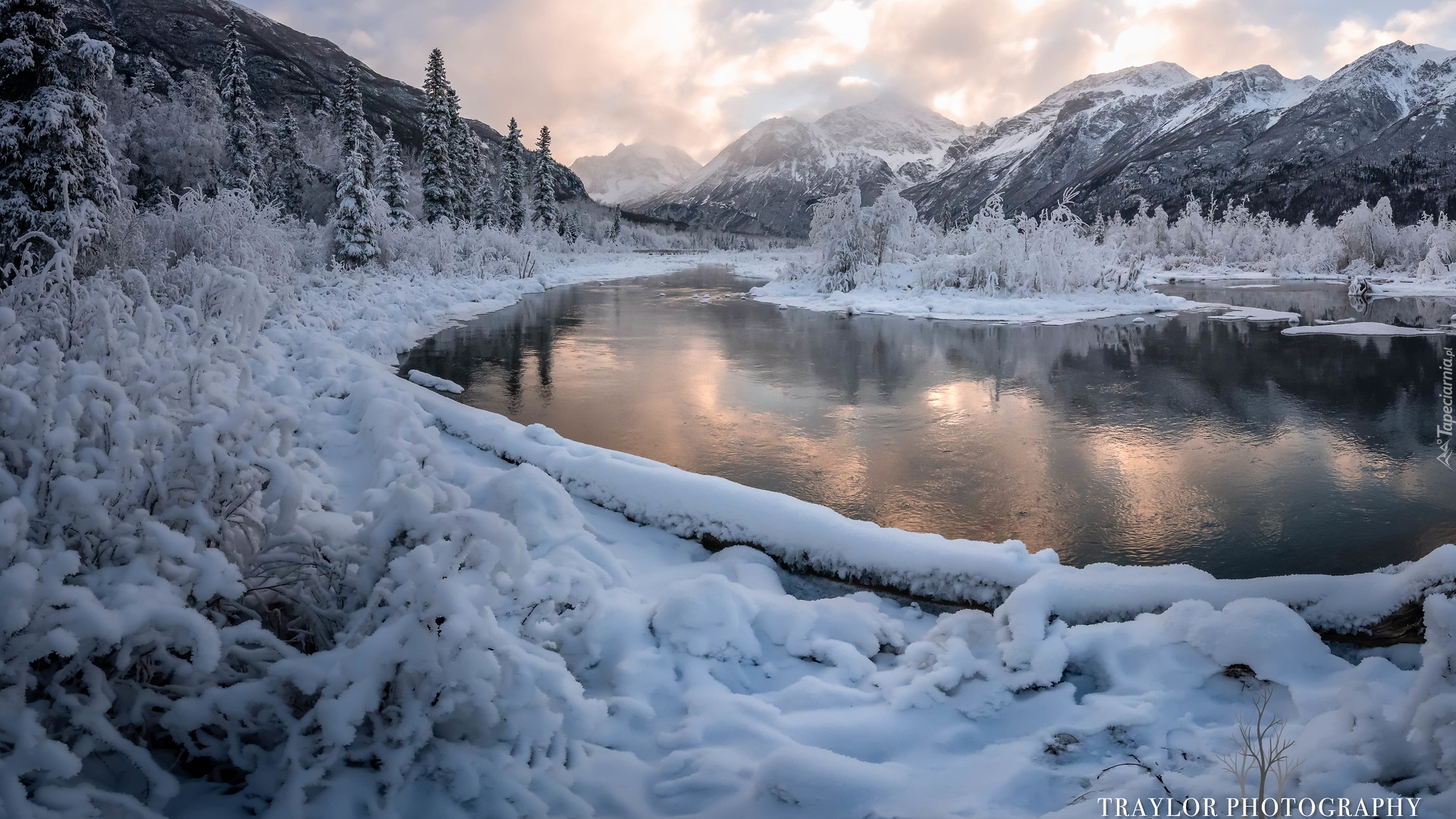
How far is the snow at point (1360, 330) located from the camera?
637 inches

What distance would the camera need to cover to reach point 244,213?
16312 mm

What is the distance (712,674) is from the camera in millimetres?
3482

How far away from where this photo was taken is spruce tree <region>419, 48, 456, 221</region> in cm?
3709

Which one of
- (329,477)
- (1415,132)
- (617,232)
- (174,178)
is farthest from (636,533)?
(1415,132)

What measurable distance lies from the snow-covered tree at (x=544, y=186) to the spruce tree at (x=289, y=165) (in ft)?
64.5

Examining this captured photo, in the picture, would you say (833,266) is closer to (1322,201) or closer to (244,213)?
(244,213)

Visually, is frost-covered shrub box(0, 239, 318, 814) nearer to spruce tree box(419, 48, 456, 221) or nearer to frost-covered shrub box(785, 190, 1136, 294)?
frost-covered shrub box(785, 190, 1136, 294)

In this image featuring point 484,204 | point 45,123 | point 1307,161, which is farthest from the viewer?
point 1307,161

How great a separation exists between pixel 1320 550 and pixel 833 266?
2298cm

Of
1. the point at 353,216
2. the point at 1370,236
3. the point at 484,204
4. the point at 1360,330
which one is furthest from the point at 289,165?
the point at 1370,236

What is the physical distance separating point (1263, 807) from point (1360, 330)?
1946 centimetres

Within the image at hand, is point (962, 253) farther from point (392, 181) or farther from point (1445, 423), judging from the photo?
point (392, 181)

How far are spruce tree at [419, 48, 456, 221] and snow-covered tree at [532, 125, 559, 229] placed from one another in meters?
18.3

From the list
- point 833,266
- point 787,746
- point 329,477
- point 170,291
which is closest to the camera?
point 787,746
